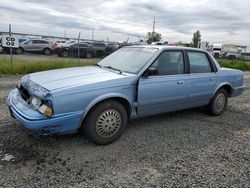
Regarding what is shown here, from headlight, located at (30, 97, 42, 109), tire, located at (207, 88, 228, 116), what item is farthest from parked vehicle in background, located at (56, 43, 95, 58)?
headlight, located at (30, 97, 42, 109)

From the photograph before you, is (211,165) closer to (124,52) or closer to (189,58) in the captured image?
(189,58)

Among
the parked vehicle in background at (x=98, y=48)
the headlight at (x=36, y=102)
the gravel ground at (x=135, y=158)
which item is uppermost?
the parked vehicle in background at (x=98, y=48)

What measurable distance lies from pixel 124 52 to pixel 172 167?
2531 mm

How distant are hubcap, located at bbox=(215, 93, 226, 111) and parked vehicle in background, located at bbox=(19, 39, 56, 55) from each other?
21064mm

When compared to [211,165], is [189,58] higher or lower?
higher

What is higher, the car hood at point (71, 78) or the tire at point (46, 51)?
the tire at point (46, 51)

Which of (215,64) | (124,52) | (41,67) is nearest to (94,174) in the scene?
(124,52)

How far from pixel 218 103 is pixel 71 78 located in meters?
3.49

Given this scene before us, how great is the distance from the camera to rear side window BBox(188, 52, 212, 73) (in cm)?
521

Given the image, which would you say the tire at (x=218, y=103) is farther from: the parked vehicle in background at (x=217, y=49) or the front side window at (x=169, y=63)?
the parked vehicle in background at (x=217, y=49)

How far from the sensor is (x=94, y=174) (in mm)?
3188

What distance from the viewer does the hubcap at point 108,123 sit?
154 inches

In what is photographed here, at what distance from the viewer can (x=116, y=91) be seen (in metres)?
3.96

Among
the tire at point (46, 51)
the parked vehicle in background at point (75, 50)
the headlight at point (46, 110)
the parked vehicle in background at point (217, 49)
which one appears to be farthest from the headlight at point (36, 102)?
the parked vehicle in background at point (217, 49)
